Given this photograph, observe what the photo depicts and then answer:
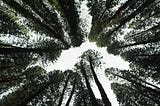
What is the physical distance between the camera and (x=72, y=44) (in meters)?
20.8

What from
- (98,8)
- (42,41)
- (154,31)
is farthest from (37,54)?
(154,31)

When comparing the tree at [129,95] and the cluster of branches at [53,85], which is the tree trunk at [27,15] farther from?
the tree at [129,95]

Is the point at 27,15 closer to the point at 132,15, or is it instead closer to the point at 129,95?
the point at 132,15

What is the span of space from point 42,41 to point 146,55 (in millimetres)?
7482

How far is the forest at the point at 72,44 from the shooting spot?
16984 millimetres

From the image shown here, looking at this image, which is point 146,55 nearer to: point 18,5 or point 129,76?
point 129,76

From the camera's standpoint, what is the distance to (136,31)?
19000 mm

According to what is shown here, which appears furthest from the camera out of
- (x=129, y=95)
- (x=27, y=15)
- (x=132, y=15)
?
(x=129, y=95)

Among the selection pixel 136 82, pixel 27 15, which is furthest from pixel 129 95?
Answer: pixel 27 15

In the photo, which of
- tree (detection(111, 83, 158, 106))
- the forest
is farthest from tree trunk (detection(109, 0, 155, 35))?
tree (detection(111, 83, 158, 106))

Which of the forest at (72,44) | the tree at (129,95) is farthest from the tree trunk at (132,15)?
the tree at (129,95)

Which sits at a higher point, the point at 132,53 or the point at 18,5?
the point at 18,5

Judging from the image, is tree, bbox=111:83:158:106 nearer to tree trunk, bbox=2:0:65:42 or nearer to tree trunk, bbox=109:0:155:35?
tree trunk, bbox=109:0:155:35

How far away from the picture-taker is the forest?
16984 mm
